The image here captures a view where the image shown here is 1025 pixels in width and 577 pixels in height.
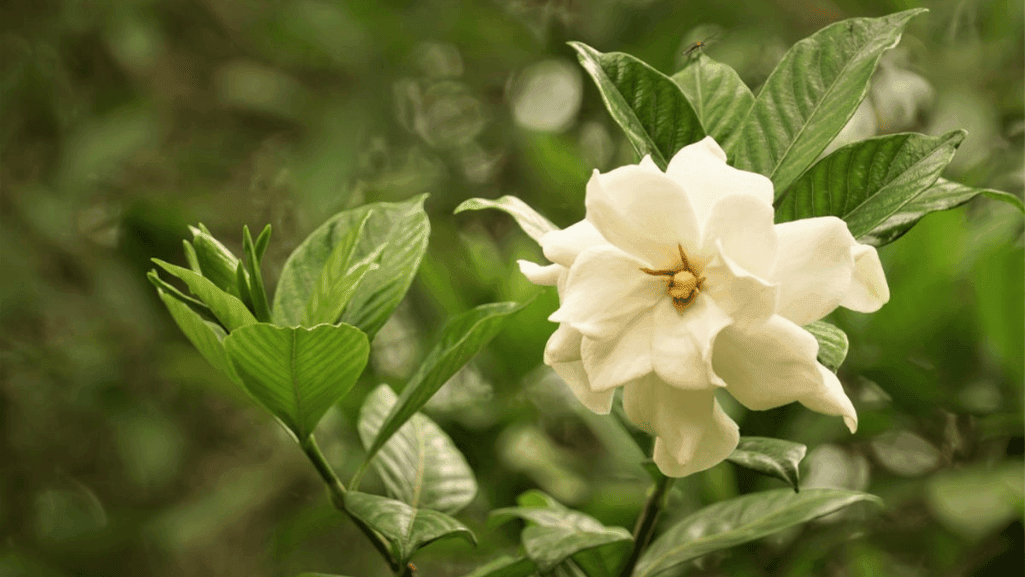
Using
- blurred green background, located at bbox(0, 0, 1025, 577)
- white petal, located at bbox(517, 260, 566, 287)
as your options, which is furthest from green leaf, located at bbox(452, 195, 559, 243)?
blurred green background, located at bbox(0, 0, 1025, 577)

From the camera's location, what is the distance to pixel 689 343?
42cm

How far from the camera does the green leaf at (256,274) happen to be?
56 cm

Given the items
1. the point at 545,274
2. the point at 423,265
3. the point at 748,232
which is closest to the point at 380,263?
the point at 545,274

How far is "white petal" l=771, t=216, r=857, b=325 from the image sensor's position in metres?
0.42

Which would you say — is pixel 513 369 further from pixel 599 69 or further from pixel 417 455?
pixel 599 69

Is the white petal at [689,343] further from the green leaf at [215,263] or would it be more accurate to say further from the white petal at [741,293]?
the green leaf at [215,263]

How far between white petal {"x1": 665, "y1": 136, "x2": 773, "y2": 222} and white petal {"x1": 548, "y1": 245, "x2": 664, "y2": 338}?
0.15 feet

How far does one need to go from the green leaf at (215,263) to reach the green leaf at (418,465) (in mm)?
172

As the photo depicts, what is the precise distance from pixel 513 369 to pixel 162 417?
0.81 meters

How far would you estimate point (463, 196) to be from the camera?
5.23 feet

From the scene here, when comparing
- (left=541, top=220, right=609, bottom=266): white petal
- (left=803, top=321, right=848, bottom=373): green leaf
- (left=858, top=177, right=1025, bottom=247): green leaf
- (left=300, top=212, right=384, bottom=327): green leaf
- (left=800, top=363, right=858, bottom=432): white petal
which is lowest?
(left=803, top=321, right=848, bottom=373): green leaf

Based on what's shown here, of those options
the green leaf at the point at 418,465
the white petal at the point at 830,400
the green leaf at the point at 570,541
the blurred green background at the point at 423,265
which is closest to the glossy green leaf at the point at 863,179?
the white petal at the point at 830,400

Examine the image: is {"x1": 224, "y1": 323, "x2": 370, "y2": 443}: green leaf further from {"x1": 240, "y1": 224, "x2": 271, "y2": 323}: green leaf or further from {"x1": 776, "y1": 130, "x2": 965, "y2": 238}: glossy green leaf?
{"x1": 776, "y1": 130, "x2": 965, "y2": 238}: glossy green leaf

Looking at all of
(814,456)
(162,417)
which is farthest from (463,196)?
(814,456)
